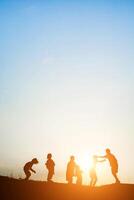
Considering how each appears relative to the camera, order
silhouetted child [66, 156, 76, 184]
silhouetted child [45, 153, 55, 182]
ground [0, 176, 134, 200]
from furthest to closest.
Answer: silhouetted child [66, 156, 76, 184] < silhouetted child [45, 153, 55, 182] < ground [0, 176, 134, 200]

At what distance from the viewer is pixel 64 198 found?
Answer: 27.0m

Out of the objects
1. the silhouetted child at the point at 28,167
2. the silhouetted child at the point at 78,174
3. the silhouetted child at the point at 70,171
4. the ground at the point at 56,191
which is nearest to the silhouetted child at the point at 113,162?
the ground at the point at 56,191

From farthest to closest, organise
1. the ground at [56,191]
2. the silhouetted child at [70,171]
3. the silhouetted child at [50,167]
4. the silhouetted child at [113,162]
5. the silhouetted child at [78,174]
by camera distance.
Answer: the silhouetted child at [78,174] < the silhouetted child at [70,171] < the silhouetted child at [50,167] < the silhouetted child at [113,162] < the ground at [56,191]

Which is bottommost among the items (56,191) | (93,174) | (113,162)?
(56,191)

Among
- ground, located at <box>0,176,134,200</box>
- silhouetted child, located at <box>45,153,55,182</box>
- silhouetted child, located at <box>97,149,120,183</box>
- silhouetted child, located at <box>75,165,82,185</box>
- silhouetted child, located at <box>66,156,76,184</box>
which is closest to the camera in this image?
ground, located at <box>0,176,134,200</box>

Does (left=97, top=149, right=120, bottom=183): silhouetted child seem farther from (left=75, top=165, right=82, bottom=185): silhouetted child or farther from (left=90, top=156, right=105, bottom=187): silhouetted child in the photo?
(left=75, top=165, right=82, bottom=185): silhouetted child

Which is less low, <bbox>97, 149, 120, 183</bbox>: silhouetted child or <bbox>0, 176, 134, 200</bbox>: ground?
<bbox>97, 149, 120, 183</bbox>: silhouetted child

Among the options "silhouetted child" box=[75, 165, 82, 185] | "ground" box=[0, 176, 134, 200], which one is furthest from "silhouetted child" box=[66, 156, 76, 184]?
"ground" box=[0, 176, 134, 200]

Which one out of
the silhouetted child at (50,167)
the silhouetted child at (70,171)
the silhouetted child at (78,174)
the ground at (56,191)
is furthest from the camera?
the silhouetted child at (78,174)

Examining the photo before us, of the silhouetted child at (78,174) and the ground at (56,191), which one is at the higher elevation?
the silhouetted child at (78,174)

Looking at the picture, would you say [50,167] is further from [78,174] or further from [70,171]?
[78,174]

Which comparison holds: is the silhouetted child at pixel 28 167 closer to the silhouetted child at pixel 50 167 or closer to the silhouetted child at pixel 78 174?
the silhouetted child at pixel 50 167

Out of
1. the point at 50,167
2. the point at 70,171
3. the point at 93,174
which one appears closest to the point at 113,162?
the point at 93,174

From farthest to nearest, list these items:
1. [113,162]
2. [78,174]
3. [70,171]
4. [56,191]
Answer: [78,174]
[70,171]
[113,162]
[56,191]
